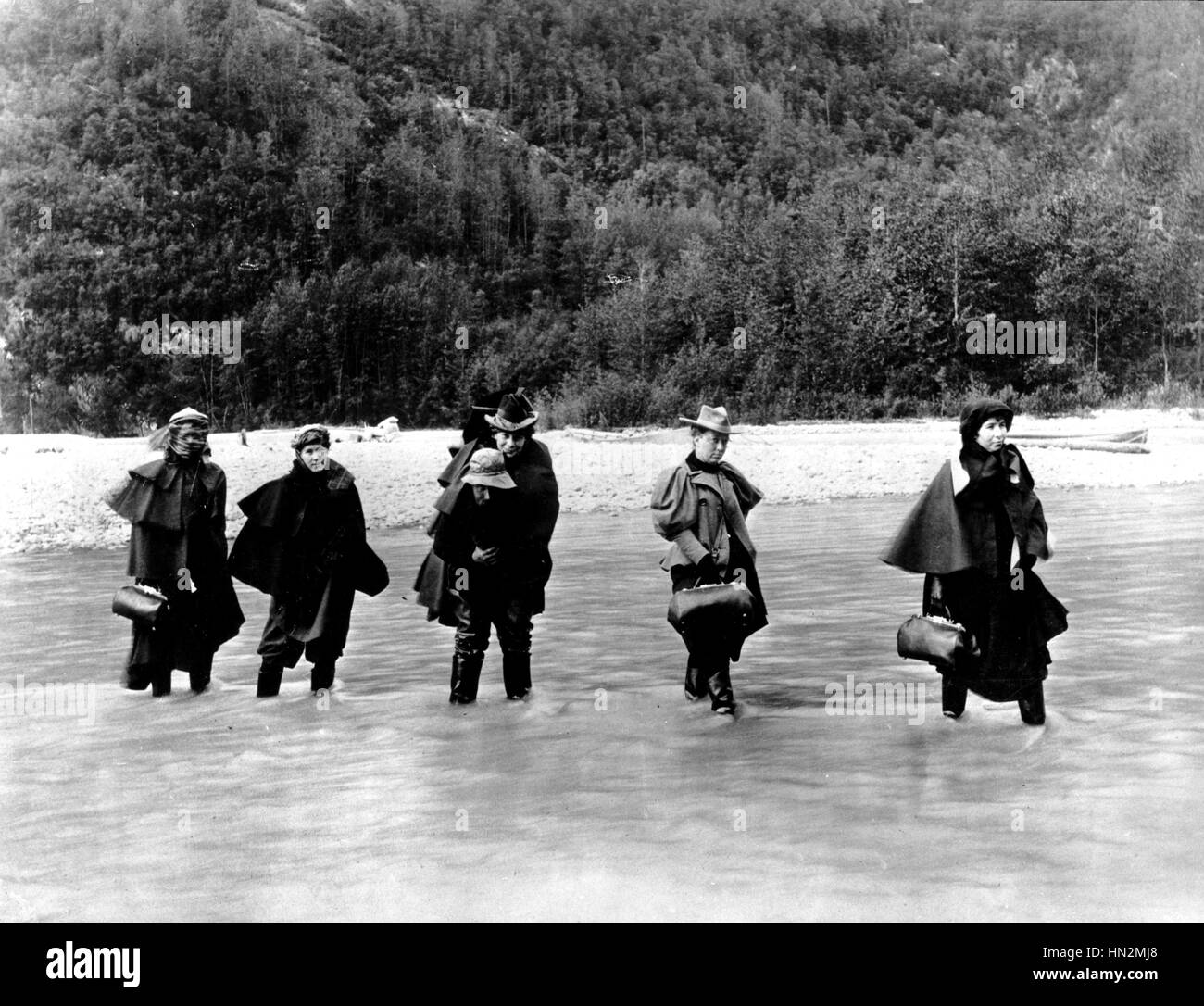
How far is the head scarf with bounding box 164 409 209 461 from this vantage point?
868 centimetres

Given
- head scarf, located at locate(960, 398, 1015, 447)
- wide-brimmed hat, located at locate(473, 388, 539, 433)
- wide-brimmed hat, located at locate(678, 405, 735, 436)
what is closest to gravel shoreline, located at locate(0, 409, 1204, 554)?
wide-brimmed hat, located at locate(473, 388, 539, 433)

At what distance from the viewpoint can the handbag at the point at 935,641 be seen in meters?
7.40

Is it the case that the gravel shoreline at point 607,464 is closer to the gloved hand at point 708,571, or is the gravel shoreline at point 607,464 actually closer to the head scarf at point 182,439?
the head scarf at point 182,439

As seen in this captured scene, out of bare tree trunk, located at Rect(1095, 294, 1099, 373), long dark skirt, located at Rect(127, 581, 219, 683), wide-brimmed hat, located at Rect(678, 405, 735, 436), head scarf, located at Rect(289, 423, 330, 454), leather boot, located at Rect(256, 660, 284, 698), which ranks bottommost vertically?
leather boot, located at Rect(256, 660, 284, 698)

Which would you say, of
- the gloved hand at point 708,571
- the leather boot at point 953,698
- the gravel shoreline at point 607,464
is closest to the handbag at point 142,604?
the gloved hand at point 708,571

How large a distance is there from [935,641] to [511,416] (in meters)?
2.67

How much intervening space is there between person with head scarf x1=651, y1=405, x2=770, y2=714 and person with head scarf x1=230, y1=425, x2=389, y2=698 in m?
1.89

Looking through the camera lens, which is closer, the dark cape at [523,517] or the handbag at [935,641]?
the handbag at [935,641]

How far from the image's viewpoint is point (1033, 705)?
26.0 ft

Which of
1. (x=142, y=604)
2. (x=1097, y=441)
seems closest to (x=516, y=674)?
(x=142, y=604)

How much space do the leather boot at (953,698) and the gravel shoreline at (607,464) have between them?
12453 mm

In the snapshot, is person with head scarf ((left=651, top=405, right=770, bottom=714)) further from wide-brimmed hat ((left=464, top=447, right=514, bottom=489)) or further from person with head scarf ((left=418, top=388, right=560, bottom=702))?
wide-brimmed hat ((left=464, top=447, right=514, bottom=489))
